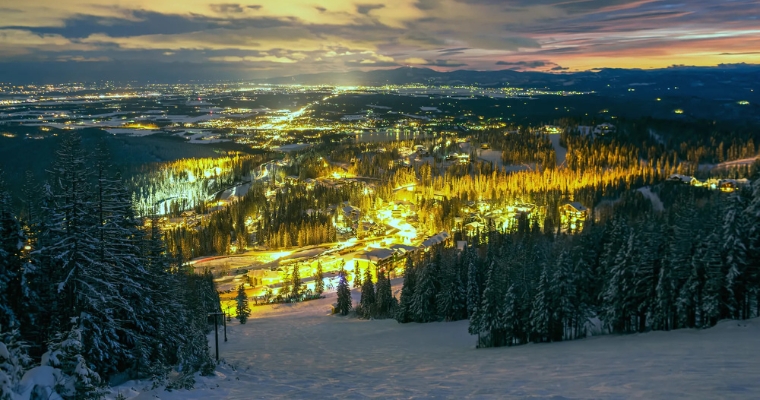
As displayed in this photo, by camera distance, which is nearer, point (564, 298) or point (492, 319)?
point (564, 298)

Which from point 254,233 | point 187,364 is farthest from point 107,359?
point 254,233

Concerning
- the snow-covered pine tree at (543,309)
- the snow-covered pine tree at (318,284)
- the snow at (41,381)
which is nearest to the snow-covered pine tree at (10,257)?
the snow at (41,381)

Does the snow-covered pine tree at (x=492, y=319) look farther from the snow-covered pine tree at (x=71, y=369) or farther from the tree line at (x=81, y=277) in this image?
the snow-covered pine tree at (x=71, y=369)

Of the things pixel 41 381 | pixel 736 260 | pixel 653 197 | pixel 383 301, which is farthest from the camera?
pixel 653 197

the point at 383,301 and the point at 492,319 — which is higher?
the point at 492,319

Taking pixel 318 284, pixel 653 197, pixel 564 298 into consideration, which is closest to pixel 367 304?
pixel 318 284

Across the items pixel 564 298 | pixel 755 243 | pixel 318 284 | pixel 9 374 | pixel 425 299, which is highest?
pixel 9 374

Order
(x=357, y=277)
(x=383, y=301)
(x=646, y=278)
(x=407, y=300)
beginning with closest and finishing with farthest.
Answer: (x=646, y=278)
(x=407, y=300)
(x=383, y=301)
(x=357, y=277)

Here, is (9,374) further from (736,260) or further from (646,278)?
(736,260)

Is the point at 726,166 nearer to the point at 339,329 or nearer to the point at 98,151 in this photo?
the point at 339,329
